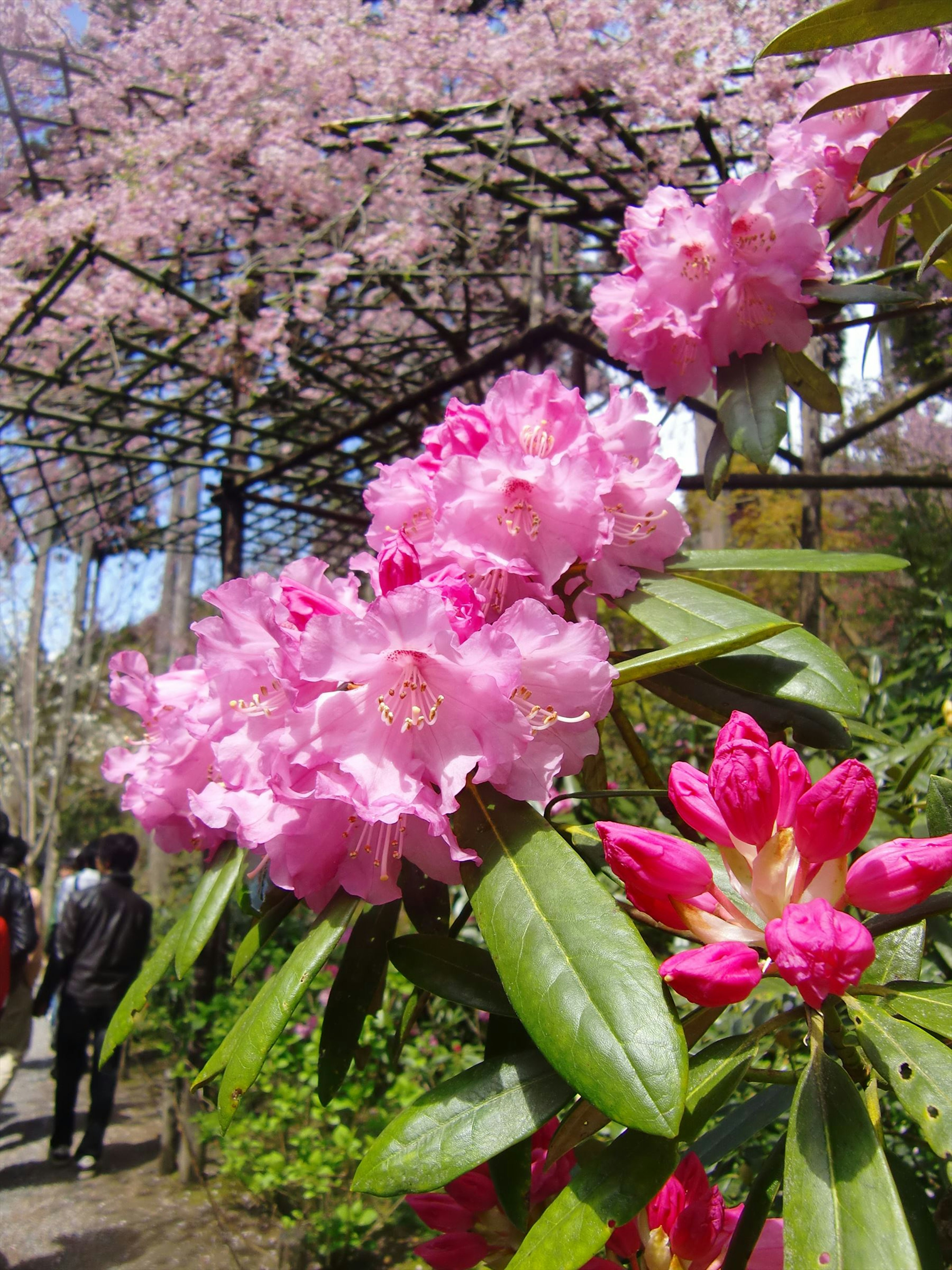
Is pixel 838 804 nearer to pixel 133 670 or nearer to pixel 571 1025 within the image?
pixel 571 1025

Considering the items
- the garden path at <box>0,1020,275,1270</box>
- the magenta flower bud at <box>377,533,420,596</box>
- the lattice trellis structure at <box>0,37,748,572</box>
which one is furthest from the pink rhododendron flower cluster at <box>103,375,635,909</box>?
the garden path at <box>0,1020,275,1270</box>

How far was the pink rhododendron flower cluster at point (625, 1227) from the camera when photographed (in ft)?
2.24

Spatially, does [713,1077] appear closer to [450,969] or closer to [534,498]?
[450,969]

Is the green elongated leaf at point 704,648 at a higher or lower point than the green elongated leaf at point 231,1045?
higher

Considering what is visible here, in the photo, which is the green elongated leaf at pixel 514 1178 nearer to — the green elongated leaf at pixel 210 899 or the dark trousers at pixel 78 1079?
the green elongated leaf at pixel 210 899

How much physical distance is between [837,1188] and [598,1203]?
0.40ft

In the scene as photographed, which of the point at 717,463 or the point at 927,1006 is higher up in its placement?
the point at 717,463

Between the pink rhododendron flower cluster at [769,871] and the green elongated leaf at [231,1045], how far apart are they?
0.29m

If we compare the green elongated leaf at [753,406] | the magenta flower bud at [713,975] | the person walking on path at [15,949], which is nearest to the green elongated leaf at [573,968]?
the magenta flower bud at [713,975]

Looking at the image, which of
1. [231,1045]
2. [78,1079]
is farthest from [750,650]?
[78,1079]

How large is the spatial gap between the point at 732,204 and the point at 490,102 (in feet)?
9.83

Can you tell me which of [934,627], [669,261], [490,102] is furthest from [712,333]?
[490,102]

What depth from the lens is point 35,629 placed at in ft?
32.8

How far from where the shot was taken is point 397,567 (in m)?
0.65
